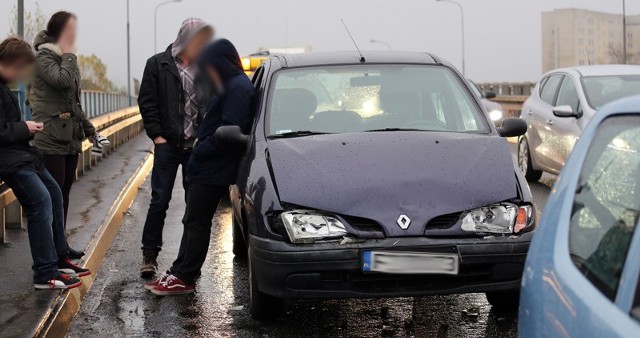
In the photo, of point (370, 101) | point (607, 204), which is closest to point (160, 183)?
point (370, 101)

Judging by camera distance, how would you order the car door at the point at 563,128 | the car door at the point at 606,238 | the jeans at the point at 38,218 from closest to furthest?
the car door at the point at 606,238, the jeans at the point at 38,218, the car door at the point at 563,128

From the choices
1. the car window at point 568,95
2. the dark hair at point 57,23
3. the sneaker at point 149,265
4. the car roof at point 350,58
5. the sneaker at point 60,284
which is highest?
the dark hair at point 57,23

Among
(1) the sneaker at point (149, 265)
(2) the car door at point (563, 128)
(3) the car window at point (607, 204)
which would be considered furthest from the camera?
(2) the car door at point (563, 128)

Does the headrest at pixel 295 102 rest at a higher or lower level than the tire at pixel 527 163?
higher

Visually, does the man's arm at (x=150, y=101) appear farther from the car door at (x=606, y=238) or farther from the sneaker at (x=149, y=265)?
the car door at (x=606, y=238)

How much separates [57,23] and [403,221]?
333 cm

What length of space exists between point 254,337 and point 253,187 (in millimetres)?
813

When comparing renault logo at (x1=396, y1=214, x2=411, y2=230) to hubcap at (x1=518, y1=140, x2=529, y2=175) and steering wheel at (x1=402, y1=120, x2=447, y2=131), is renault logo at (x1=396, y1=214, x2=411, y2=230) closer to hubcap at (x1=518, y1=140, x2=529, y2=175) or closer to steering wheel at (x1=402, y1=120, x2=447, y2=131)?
steering wheel at (x1=402, y1=120, x2=447, y2=131)

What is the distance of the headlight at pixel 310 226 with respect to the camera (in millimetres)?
5539

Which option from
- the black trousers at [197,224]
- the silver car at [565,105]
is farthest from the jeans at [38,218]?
the silver car at [565,105]

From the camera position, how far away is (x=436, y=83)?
702 centimetres

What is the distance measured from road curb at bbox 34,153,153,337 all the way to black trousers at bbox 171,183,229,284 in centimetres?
70

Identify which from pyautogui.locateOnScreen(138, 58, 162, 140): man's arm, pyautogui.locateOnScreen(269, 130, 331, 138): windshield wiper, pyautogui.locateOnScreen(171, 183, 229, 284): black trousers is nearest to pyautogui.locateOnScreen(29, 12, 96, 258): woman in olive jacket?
pyautogui.locateOnScreen(138, 58, 162, 140): man's arm

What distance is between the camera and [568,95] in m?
13.2
